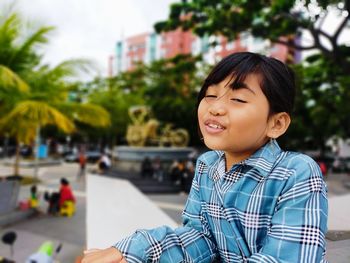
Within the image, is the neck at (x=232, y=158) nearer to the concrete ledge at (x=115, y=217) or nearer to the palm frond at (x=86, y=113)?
the concrete ledge at (x=115, y=217)

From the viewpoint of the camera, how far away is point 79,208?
9.02m

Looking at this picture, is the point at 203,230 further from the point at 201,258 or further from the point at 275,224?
the point at 275,224

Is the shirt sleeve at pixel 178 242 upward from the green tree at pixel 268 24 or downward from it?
downward

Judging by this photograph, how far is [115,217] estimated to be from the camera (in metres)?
3.32

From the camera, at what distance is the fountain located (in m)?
16.0

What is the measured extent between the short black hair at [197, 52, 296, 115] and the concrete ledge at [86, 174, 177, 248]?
55.2 inches

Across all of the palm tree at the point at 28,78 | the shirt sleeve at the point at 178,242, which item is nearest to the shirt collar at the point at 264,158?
the shirt sleeve at the point at 178,242

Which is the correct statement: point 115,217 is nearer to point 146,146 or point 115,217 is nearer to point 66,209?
point 66,209

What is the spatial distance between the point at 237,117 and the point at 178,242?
1.47 ft

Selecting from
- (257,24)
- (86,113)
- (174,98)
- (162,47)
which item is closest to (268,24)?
(257,24)

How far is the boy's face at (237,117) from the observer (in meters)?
1.06

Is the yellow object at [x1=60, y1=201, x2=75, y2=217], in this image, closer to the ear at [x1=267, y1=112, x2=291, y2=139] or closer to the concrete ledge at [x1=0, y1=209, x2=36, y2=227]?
the concrete ledge at [x1=0, y1=209, x2=36, y2=227]

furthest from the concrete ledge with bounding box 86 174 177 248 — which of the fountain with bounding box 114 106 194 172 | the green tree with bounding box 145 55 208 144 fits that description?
the green tree with bounding box 145 55 208 144

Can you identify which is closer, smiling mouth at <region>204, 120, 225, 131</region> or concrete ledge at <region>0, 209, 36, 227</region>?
smiling mouth at <region>204, 120, 225, 131</region>
